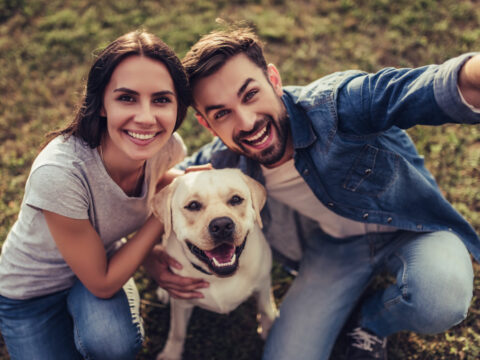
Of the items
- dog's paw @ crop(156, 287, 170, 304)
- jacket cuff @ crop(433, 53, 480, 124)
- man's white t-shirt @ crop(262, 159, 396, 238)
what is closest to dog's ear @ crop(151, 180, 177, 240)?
man's white t-shirt @ crop(262, 159, 396, 238)

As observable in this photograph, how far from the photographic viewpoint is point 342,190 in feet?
8.30

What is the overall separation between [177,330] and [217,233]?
44.2 inches

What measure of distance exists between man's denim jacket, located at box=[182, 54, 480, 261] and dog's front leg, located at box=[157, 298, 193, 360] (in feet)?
3.44

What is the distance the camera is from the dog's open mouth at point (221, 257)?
7.24ft

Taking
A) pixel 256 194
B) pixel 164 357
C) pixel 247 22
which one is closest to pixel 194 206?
pixel 256 194

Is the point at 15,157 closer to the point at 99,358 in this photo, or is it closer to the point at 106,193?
the point at 106,193

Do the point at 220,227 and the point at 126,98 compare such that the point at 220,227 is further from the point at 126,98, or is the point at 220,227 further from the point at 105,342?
the point at 105,342

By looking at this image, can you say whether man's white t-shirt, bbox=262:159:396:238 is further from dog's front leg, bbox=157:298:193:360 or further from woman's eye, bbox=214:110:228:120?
dog's front leg, bbox=157:298:193:360

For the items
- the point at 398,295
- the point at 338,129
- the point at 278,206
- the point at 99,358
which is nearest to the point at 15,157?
the point at 99,358

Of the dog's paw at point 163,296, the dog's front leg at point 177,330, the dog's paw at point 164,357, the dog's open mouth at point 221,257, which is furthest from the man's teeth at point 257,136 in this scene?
the dog's paw at point 164,357

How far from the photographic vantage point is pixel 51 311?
2539mm

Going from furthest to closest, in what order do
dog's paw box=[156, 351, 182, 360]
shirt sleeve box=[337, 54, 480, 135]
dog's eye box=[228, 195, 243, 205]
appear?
dog's paw box=[156, 351, 182, 360] < dog's eye box=[228, 195, 243, 205] < shirt sleeve box=[337, 54, 480, 135]

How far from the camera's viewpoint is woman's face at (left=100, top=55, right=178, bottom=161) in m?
2.13

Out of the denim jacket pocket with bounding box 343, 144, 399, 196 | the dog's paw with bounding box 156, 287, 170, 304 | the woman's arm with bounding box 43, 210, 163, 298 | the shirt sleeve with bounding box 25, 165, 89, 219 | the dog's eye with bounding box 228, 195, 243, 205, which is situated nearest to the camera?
the shirt sleeve with bounding box 25, 165, 89, 219
